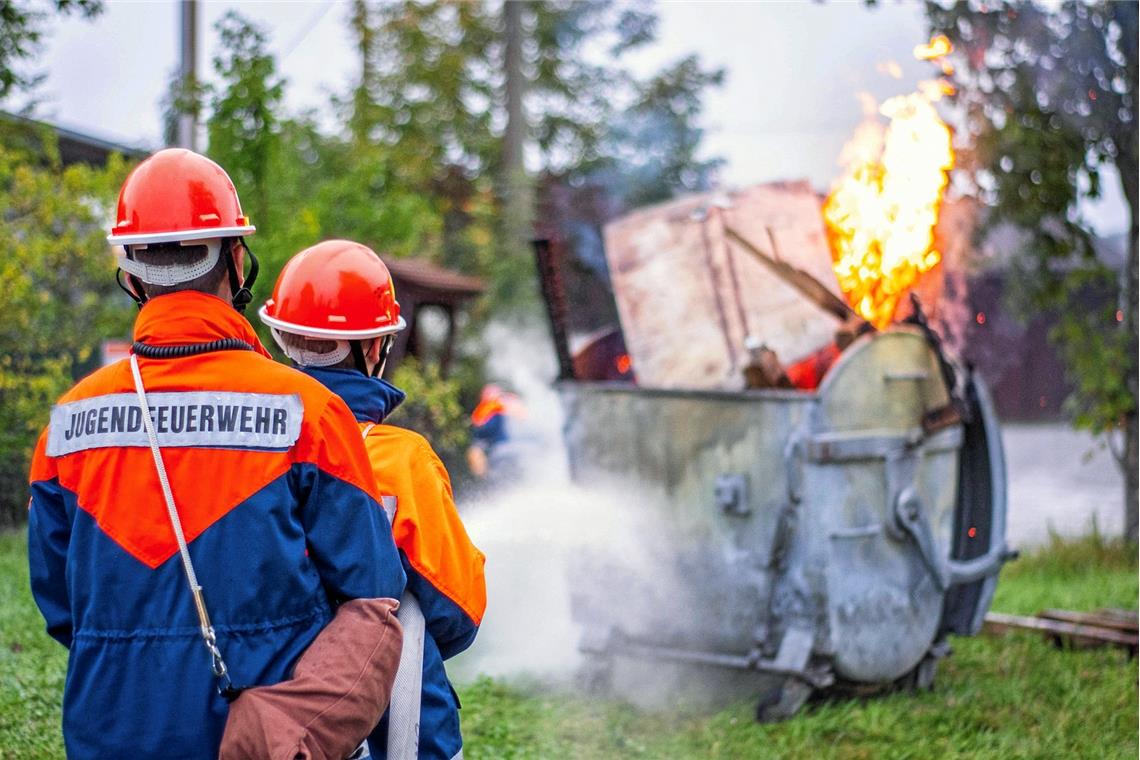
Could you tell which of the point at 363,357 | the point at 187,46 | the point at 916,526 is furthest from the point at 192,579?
the point at 187,46

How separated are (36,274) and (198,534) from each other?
27.8ft

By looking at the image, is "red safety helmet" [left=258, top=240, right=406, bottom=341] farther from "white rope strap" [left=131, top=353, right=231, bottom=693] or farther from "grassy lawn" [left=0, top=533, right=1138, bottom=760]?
"grassy lawn" [left=0, top=533, right=1138, bottom=760]

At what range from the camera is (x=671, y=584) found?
5645 mm

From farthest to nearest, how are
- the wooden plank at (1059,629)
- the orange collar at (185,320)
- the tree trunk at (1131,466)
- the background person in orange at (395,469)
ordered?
1. the tree trunk at (1131,466)
2. the wooden plank at (1059,629)
3. the background person in orange at (395,469)
4. the orange collar at (185,320)

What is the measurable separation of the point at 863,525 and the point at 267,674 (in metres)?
3.67

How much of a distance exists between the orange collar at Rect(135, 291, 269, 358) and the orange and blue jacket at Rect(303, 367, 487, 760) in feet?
1.54

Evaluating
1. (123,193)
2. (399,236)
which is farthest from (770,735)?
(399,236)

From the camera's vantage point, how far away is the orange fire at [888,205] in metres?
5.78

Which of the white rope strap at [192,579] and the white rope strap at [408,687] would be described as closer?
the white rope strap at [192,579]

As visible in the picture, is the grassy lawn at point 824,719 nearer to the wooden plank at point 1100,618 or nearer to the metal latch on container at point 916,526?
the wooden plank at point 1100,618

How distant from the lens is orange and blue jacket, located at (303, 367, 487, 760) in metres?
2.49

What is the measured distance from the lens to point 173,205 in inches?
88.4

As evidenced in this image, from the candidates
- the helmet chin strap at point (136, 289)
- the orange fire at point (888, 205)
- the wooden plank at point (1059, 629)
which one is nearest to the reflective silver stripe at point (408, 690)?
the helmet chin strap at point (136, 289)

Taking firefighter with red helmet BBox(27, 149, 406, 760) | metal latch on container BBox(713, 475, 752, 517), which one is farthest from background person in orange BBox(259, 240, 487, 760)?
metal latch on container BBox(713, 475, 752, 517)
